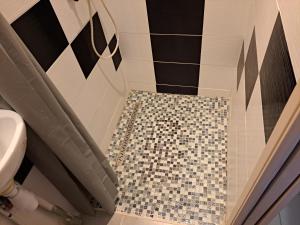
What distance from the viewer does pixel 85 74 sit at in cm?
133

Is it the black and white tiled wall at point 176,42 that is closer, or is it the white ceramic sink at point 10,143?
the white ceramic sink at point 10,143

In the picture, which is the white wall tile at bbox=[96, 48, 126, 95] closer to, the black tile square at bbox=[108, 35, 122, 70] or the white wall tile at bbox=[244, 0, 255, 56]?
the black tile square at bbox=[108, 35, 122, 70]

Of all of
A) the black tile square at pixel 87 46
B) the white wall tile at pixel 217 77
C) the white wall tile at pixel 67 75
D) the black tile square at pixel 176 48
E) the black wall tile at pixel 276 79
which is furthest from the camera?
the white wall tile at pixel 217 77

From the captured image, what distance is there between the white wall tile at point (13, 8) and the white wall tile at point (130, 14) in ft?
2.14

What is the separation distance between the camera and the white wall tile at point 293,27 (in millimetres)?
551

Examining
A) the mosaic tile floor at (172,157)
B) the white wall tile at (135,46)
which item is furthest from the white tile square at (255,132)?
the white wall tile at (135,46)

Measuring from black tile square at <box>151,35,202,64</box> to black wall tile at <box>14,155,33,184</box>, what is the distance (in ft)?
3.40

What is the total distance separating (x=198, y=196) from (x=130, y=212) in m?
0.39

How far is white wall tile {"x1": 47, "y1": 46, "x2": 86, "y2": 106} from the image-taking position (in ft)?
3.56

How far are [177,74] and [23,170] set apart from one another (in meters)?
1.17

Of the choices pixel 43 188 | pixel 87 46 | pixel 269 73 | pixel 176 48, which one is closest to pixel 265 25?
pixel 269 73

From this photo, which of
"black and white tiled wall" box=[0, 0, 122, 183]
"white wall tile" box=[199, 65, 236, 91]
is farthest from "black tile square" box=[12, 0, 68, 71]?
"white wall tile" box=[199, 65, 236, 91]

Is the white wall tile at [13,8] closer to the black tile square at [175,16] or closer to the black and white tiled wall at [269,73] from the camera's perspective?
the black tile square at [175,16]

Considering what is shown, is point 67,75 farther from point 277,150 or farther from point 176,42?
point 277,150
